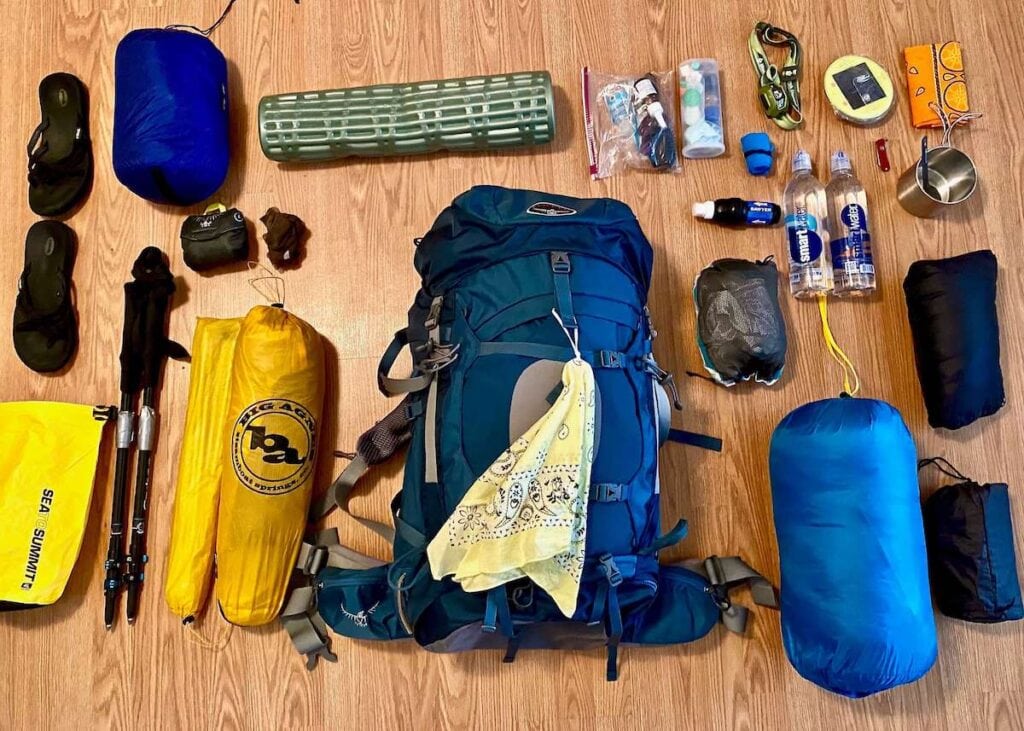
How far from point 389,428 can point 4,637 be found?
2.74 feet

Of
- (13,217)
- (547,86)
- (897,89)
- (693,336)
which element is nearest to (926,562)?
(693,336)

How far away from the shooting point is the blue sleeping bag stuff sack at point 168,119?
142cm

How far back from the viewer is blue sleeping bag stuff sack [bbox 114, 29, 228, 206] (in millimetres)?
1415

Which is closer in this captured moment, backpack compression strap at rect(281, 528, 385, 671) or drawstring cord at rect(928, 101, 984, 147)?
backpack compression strap at rect(281, 528, 385, 671)

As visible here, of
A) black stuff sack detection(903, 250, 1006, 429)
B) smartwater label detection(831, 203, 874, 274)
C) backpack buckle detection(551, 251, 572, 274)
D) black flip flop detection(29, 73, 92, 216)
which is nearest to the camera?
backpack buckle detection(551, 251, 572, 274)

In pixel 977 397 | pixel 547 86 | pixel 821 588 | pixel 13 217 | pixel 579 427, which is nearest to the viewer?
pixel 579 427

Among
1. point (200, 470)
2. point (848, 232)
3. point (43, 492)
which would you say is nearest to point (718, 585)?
point (848, 232)

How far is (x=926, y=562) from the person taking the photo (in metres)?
1.27

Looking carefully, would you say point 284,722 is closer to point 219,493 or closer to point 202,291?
point 219,493

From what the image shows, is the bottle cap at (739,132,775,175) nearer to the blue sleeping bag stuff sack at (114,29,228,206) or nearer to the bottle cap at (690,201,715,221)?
the bottle cap at (690,201,715,221)

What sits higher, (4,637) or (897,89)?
(897,89)

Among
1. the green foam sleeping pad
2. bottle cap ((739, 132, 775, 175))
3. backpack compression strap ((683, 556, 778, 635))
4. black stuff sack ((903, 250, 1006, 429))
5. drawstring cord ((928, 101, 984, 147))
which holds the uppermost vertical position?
the green foam sleeping pad

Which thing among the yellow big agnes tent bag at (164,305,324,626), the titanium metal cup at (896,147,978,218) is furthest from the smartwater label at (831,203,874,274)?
the yellow big agnes tent bag at (164,305,324,626)

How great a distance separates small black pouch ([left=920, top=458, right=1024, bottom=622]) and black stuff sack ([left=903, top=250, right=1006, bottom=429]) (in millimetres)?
140
